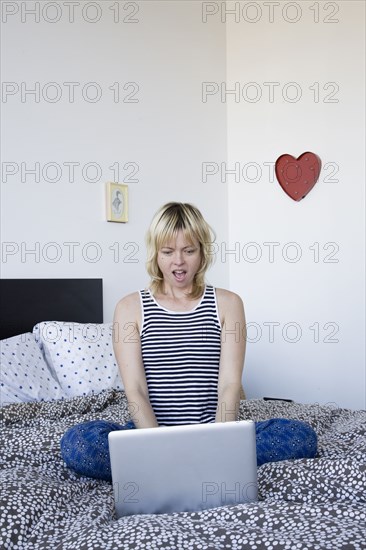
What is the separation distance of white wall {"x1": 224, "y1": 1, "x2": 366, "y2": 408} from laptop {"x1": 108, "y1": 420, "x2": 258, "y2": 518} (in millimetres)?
2618

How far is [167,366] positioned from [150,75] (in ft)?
7.93

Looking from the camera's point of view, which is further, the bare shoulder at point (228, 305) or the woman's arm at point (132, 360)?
the bare shoulder at point (228, 305)

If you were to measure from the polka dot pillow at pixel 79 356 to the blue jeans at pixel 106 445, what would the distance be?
3.75ft

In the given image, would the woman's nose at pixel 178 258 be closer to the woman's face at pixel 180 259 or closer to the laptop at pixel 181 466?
the woman's face at pixel 180 259

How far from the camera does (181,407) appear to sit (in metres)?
1.96

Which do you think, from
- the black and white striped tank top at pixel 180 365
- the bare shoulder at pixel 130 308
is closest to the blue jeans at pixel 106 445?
the black and white striped tank top at pixel 180 365

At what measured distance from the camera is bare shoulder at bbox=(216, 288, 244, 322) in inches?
80.5

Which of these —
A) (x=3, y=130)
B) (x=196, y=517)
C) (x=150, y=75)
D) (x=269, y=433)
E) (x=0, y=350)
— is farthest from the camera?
(x=150, y=75)

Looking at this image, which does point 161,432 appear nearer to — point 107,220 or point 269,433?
point 269,433

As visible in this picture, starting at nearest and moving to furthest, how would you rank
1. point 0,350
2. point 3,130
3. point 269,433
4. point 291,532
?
1. point 291,532
2. point 269,433
3. point 0,350
4. point 3,130

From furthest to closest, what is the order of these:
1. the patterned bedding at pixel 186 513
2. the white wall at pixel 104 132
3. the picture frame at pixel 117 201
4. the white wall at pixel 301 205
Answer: the white wall at pixel 301 205, the picture frame at pixel 117 201, the white wall at pixel 104 132, the patterned bedding at pixel 186 513

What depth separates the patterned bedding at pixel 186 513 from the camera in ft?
4.02

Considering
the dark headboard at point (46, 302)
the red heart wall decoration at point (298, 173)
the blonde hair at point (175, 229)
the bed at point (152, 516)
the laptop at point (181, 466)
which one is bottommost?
the bed at point (152, 516)

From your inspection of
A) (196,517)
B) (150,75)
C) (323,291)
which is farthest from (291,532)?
(150,75)
